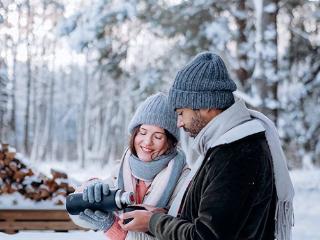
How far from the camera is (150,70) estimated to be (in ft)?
48.9

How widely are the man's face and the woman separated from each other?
1.95ft

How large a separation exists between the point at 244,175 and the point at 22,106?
154 feet

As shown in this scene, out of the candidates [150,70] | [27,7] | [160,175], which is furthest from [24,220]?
[27,7]

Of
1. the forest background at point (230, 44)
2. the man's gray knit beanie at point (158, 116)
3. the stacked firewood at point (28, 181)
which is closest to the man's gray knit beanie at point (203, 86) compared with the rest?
the man's gray knit beanie at point (158, 116)

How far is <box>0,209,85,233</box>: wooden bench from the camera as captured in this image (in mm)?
6168

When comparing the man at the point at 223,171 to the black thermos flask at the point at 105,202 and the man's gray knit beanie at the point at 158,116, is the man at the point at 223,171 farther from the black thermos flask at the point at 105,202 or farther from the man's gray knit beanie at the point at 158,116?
the man's gray knit beanie at the point at 158,116

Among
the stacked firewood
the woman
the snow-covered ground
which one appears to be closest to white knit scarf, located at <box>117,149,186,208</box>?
the woman

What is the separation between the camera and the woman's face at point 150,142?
273 cm

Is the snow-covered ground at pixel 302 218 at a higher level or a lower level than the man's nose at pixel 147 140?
lower

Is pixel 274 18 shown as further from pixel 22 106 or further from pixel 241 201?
pixel 22 106

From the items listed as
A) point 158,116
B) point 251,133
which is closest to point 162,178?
point 158,116

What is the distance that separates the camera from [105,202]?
7.78 feet

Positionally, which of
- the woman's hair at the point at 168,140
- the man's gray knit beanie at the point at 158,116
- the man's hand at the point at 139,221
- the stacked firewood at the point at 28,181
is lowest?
the stacked firewood at the point at 28,181

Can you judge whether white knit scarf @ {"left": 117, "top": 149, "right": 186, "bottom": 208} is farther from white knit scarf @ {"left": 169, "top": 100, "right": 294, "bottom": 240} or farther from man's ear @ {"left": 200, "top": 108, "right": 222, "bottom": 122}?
man's ear @ {"left": 200, "top": 108, "right": 222, "bottom": 122}
